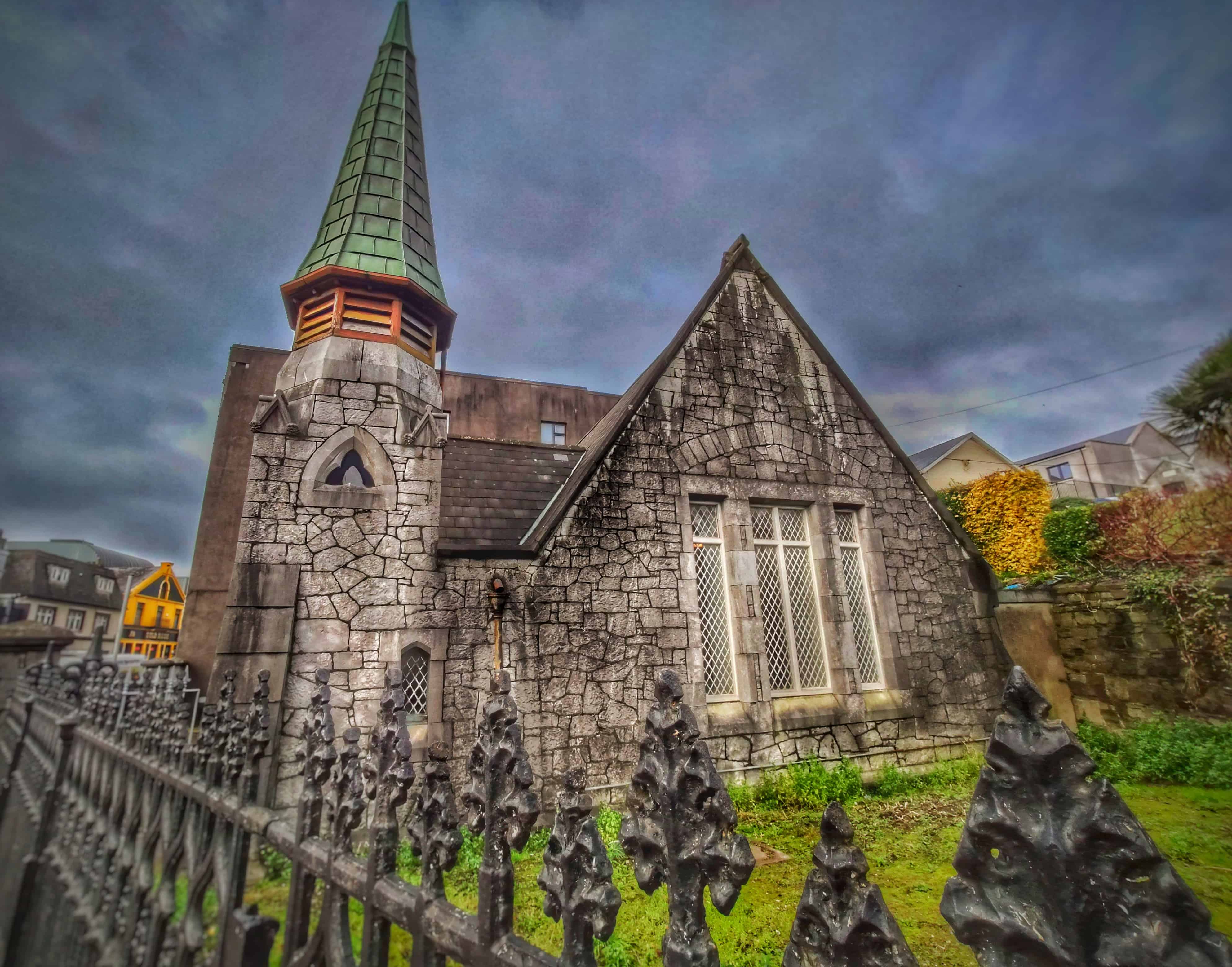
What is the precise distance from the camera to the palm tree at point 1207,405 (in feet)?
29.4

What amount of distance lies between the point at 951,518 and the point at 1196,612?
3.16 metres

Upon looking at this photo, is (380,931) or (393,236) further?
(393,236)

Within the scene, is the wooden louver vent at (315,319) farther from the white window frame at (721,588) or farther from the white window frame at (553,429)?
the white window frame at (553,429)

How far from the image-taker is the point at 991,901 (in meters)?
0.74

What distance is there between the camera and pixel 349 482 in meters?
6.62

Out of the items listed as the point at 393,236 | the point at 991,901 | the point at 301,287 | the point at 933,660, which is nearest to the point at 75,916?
the point at 991,901

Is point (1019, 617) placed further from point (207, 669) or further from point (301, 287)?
point (207, 669)

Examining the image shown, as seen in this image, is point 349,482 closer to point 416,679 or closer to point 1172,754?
point 416,679

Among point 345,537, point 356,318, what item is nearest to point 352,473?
point 345,537

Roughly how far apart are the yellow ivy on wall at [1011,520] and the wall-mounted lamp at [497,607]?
1169cm

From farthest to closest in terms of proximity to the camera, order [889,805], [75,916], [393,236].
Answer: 1. [393,236]
2. [889,805]
3. [75,916]

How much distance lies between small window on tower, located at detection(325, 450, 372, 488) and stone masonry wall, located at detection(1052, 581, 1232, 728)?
11273mm

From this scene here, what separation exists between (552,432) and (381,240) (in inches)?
385

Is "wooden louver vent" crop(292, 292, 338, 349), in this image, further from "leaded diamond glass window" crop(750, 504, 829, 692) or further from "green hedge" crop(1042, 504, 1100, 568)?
"green hedge" crop(1042, 504, 1100, 568)
